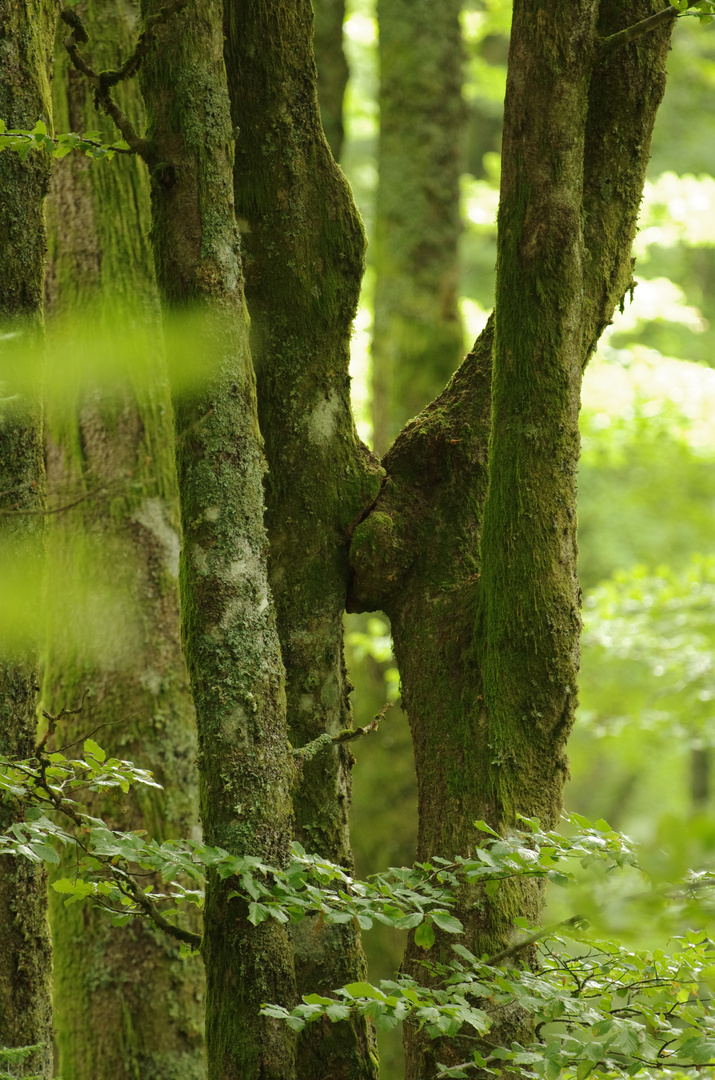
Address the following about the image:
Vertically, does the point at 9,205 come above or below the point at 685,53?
below

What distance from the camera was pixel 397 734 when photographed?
6.77 metres

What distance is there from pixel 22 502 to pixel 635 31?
1.93 meters

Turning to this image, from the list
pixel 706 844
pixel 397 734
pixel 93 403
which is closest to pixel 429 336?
pixel 397 734

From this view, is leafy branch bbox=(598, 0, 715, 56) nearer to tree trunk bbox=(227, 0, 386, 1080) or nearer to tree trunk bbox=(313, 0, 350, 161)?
tree trunk bbox=(227, 0, 386, 1080)

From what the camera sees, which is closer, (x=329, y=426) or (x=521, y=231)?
(x=521, y=231)

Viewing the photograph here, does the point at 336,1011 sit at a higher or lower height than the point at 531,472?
lower

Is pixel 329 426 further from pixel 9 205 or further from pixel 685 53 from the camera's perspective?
pixel 685 53

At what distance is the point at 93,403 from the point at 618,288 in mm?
2106

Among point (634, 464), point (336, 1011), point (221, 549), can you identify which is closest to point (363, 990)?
point (336, 1011)

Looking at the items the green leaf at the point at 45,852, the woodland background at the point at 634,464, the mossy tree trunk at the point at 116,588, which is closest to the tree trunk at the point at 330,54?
the woodland background at the point at 634,464

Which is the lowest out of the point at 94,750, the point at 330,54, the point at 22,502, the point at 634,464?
the point at 94,750

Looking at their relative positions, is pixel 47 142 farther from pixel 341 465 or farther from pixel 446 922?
pixel 446 922

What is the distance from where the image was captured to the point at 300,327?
9.15ft

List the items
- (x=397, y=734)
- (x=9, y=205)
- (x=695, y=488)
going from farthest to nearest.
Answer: (x=695, y=488) → (x=397, y=734) → (x=9, y=205)
